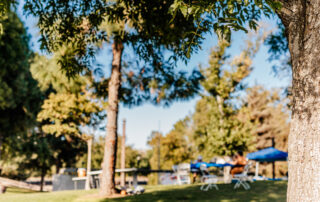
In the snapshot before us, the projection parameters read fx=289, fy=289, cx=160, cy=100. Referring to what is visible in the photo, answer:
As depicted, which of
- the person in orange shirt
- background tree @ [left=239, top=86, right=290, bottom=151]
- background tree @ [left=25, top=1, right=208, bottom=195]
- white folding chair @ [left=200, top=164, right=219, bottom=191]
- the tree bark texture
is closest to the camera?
the tree bark texture

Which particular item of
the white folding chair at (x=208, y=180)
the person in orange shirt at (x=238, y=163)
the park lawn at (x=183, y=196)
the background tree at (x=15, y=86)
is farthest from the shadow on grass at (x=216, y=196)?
the background tree at (x=15, y=86)

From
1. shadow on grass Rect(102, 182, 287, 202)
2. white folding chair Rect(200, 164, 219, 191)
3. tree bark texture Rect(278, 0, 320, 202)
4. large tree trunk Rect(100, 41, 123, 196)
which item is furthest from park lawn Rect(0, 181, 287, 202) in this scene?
tree bark texture Rect(278, 0, 320, 202)

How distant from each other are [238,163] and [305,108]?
1315cm

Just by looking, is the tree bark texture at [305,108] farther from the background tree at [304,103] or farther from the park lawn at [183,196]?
the park lawn at [183,196]

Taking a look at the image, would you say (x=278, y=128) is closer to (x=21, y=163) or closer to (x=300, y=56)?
(x=21, y=163)

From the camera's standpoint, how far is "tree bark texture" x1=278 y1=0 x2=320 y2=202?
3395 mm

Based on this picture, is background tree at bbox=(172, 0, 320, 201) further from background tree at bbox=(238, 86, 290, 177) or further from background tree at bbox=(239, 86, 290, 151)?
background tree at bbox=(239, 86, 290, 151)

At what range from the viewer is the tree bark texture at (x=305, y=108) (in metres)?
3.39

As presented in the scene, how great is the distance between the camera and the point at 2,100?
18.9 metres

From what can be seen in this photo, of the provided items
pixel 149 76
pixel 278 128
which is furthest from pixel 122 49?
pixel 278 128

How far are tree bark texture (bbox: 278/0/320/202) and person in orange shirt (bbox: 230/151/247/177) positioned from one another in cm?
1254

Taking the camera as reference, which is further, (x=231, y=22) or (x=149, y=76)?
(x=149, y=76)

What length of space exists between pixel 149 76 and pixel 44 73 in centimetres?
959

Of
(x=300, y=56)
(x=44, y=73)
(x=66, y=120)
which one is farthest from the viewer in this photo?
(x=66, y=120)
